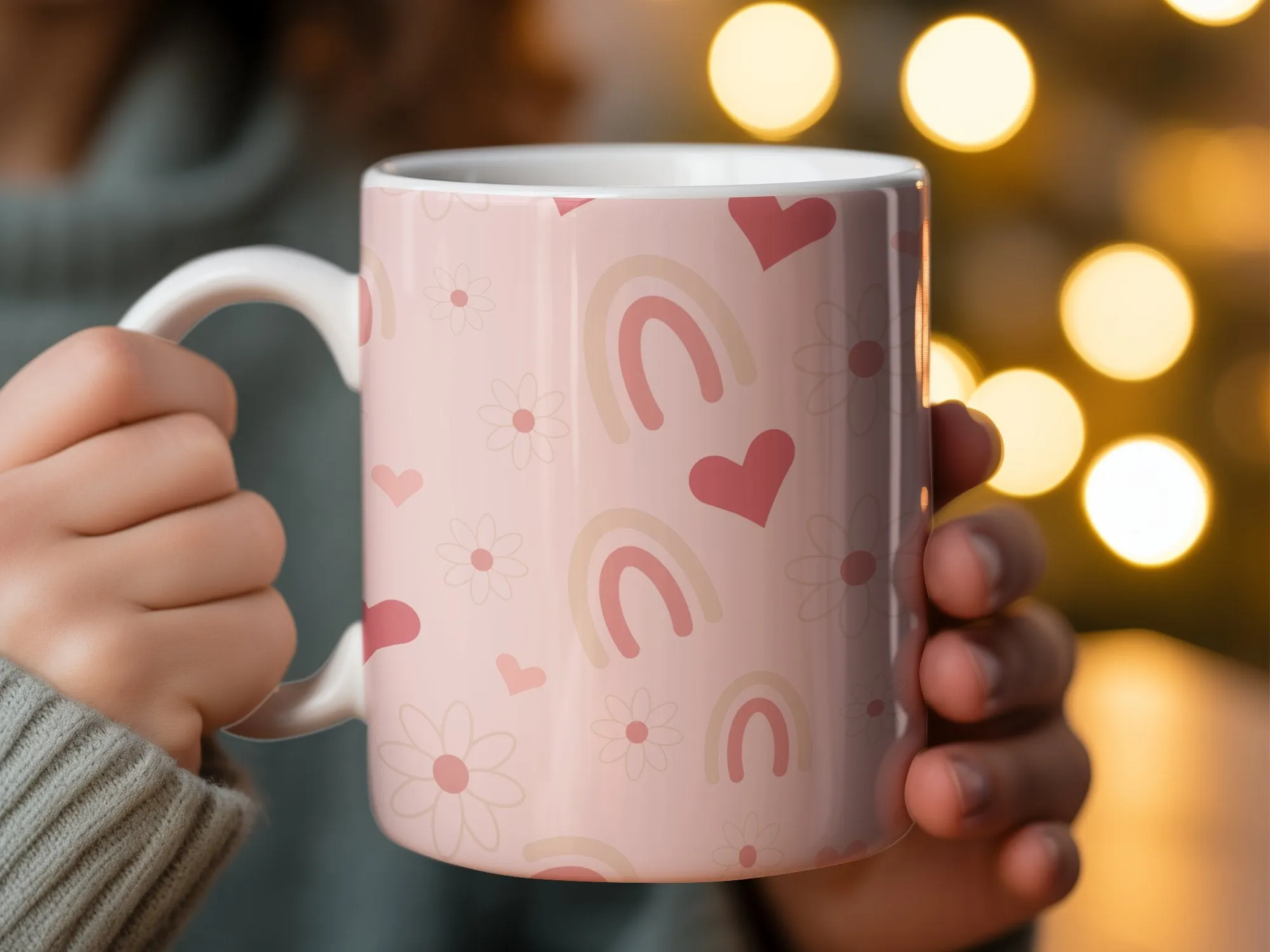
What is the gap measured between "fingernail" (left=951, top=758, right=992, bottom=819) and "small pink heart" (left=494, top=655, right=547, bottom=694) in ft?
0.68

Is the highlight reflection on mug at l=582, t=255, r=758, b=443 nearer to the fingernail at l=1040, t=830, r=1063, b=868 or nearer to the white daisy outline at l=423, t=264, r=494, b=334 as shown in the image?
the white daisy outline at l=423, t=264, r=494, b=334

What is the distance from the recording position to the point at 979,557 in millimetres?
566

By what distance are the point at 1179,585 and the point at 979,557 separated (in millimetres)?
1749

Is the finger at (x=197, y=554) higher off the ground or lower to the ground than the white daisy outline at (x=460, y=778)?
higher

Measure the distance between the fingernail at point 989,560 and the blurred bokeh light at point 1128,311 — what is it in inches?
60.8

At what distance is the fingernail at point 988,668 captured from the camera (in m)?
0.58

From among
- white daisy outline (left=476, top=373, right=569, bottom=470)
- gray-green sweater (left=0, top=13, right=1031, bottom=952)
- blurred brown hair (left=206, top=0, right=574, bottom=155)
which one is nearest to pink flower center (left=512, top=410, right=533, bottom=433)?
white daisy outline (left=476, top=373, right=569, bottom=470)

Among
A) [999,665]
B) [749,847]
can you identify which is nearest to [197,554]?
[749,847]

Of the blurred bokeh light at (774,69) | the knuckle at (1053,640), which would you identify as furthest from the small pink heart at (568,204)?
the blurred bokeh light at (774,69)

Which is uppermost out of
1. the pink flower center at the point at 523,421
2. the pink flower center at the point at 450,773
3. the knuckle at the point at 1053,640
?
the pink flower center at the point at 523,421

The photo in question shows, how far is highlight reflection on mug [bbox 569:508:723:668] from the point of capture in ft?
1.47

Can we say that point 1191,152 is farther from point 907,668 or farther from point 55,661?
point 55,661

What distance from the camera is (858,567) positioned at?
0.48m

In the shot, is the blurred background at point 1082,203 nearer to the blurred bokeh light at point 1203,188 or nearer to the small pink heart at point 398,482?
the blurred bokeh light at point 1203,188
